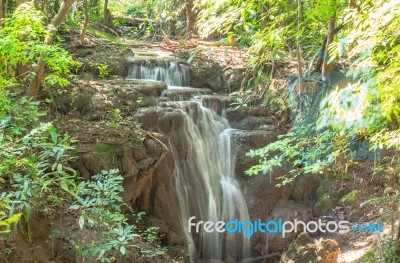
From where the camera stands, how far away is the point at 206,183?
25.4 ft

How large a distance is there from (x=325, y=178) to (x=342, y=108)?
559 centimetres

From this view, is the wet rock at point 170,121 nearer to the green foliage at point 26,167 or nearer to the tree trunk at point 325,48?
the tree trunk at point 325,48

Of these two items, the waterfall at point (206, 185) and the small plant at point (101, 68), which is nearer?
the waterfall at point (206, 185)

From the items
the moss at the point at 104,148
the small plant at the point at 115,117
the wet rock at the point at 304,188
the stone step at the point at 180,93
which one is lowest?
the wet rock at the point at 304,188

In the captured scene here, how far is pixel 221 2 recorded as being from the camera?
4703 mm

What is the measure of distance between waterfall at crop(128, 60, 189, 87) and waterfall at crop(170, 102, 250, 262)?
1.80 metres

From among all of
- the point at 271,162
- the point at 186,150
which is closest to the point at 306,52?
the point at 186,150

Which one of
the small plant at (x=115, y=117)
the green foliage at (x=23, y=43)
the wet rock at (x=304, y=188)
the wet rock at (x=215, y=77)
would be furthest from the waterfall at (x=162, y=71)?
the green foliage at (x=23, y=43)

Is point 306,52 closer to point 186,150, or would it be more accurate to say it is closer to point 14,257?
point 186,150

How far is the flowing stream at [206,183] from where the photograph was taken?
7.37 m

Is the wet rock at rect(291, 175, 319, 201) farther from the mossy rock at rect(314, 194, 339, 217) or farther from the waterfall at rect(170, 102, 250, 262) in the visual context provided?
the waterfall at rect(170, 102, 250, 262)

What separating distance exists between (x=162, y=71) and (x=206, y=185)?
3.38 meters

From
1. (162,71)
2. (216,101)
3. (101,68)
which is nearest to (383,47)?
(216,101)

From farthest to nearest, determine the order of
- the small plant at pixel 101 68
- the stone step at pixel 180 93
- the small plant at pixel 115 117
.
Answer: the stone step at pixel 180 93, the small plant at pixel 101 68, the small plant at pixel 115 117
